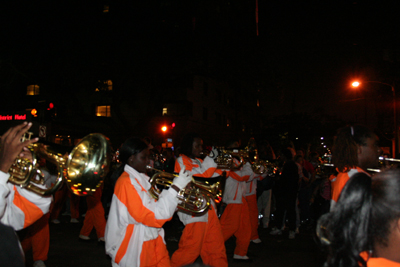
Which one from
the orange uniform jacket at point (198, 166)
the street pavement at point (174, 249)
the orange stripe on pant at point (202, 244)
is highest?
the orange uniform jacket at point (198, 166)

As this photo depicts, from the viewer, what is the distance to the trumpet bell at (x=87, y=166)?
86.3 inches

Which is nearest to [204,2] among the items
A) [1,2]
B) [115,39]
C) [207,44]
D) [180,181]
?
[207,44]

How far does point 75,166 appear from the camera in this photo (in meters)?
2.21

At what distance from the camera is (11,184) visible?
2.10 m

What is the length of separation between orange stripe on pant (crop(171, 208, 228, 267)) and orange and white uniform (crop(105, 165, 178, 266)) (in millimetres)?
1073

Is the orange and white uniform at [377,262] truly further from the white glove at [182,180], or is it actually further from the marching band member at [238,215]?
the marching band member at [238,215]

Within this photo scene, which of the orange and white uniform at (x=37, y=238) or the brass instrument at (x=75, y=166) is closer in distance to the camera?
the brass instrument at (x=75, y=166)

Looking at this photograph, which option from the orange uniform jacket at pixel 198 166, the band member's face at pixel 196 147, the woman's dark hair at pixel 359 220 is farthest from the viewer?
the band member's face at pixel 196 147

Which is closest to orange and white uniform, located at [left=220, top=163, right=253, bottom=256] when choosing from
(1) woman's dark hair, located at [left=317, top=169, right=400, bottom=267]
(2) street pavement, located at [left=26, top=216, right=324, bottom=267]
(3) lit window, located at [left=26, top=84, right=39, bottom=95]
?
(2) street pavement, located at [left=26, top=216, right=324, bottom=267]

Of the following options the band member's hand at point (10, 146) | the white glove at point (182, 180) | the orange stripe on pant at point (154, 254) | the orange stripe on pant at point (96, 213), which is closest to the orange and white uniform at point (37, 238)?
the orange stripe on pant at point (96, 213)

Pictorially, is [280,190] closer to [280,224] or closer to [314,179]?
[280,224]

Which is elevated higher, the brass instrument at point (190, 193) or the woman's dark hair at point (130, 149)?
the woman's dark hair at point (130, 149)

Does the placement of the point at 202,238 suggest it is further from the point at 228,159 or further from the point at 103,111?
the point at 103,111

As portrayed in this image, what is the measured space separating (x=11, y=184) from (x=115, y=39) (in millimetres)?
12067
